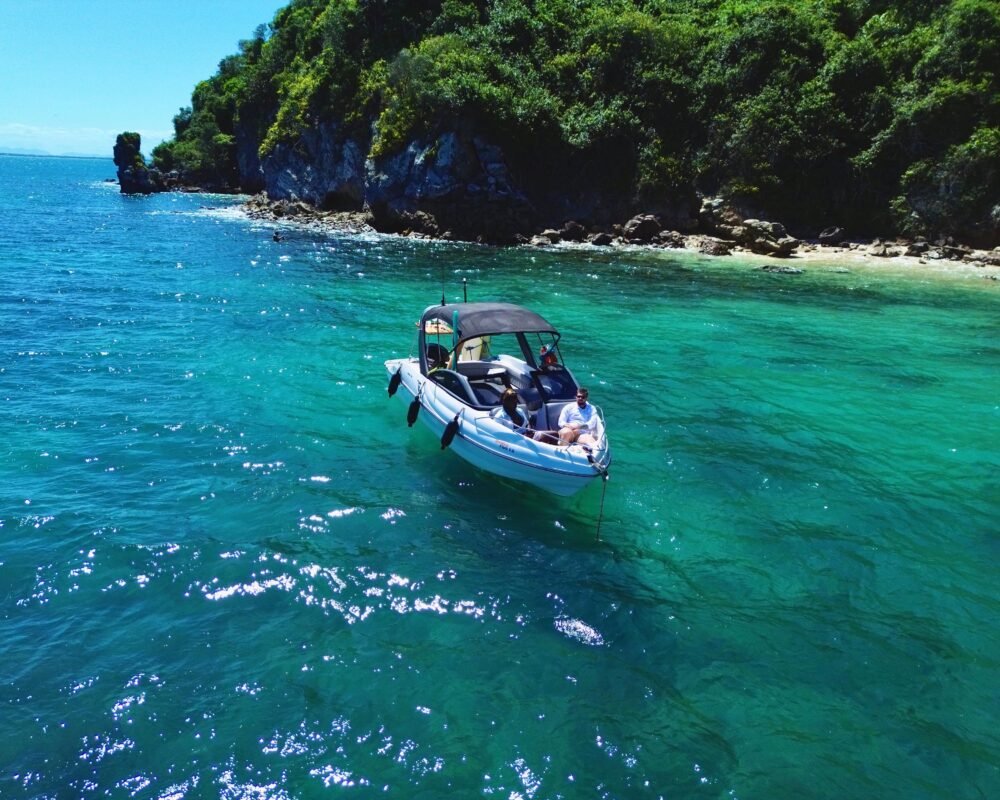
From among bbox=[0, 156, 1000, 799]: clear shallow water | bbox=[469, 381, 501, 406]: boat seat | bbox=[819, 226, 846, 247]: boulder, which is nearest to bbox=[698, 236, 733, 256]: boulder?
bbox=[819, 226, 846, 247]: boulder

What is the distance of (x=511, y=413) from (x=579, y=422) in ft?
4.26

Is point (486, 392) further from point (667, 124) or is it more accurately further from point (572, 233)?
point (667, 124)

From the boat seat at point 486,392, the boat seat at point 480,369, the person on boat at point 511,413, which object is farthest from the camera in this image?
the boat seat at point 480,369

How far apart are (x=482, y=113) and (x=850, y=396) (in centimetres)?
3613

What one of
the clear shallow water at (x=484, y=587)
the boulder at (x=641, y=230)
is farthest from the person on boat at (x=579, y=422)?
the boulder at (x=641, y=230)

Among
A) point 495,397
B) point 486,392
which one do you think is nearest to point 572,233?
point 486,392

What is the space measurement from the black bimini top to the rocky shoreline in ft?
85.6

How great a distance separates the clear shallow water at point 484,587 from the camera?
6.95 meters

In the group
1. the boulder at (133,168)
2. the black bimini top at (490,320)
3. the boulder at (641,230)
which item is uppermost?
the boulder at (133,168)

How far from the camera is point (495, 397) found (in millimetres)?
13719

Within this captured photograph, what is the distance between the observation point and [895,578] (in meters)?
9.96

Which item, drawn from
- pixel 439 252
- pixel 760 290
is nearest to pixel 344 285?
pixel 439 252

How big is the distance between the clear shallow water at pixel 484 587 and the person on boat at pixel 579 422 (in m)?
1.19

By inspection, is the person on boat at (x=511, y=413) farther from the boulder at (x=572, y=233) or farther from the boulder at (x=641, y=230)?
the boulder at (x=572, y=233)
